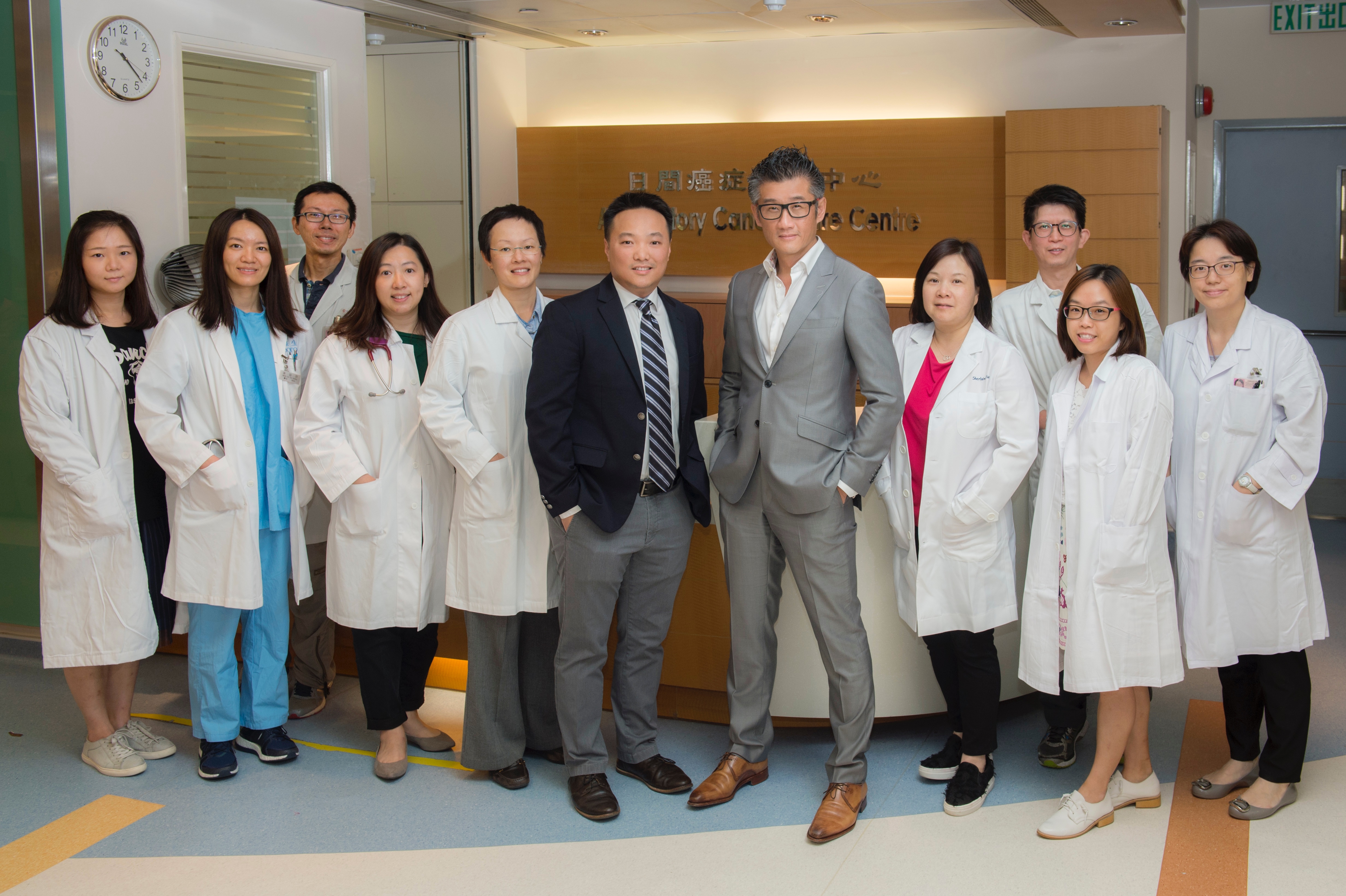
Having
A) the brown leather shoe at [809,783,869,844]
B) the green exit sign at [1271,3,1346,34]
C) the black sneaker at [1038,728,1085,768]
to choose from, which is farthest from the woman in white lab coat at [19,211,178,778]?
the green exit sign at [1271,3,1346,34]

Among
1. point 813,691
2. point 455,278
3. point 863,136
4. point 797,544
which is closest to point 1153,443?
point 797,544

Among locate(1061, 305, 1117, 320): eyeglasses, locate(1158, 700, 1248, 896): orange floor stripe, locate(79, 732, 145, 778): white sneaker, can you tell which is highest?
locate(1061, 305, 1117, 320): eyeglasses

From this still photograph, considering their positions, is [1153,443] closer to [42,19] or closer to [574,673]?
[574,673]

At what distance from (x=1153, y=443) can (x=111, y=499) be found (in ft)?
9.97

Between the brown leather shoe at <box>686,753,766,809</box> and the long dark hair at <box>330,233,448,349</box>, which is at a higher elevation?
the long dark hair at <box>330,233,448,349</box>

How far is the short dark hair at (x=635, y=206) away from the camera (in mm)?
3025

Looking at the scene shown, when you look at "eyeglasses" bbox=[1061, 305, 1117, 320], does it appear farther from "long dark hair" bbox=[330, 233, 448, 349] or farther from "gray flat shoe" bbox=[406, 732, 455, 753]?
"gray flat shoe" bbox=[406, 732, 455, 753]

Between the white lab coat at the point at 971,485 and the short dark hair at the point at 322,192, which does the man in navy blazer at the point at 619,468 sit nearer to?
the white lab coat at the point at 971,485

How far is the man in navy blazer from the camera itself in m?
3.02

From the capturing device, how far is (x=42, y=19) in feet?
14.3

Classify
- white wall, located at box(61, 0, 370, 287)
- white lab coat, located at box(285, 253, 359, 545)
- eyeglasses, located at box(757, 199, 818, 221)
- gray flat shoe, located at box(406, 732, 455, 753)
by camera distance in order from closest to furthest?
eyeglasses, located at box(757, 199, 818, 221) → gray flat shoe, located at box(406, 732, 455, 753) → white lab coat, located at box(285, 253, 359, 545) → white wall, located at box(61, 0, 370, 287)

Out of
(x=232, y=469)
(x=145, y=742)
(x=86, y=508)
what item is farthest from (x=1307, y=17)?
(x=145, y=742)

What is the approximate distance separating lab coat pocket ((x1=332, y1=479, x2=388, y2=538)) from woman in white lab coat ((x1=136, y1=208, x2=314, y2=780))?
0.81 feet

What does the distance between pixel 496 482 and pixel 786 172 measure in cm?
121
